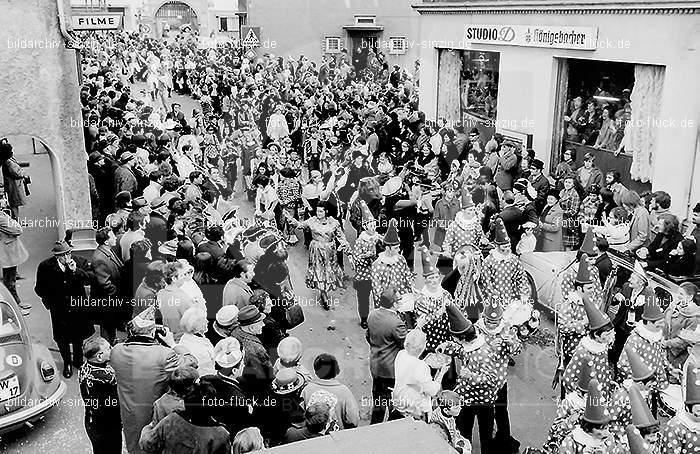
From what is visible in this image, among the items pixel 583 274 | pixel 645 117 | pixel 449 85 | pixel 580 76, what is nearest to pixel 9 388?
pixel 583 274

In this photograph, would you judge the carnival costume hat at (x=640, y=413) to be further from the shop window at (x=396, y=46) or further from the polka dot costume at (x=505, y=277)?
the shop window at (x=396, y=46)

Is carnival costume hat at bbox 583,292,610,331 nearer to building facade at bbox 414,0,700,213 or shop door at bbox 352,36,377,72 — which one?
building facade at bbox 414,0,700,213

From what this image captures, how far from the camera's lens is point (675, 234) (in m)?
8.95

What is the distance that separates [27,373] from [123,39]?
36.2 m

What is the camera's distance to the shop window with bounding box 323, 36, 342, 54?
31578 mm

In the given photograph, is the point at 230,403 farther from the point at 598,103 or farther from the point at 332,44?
the point at 332,44

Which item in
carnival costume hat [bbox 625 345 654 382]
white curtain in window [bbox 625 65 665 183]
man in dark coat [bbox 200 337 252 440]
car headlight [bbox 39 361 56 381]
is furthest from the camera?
white curtain in window [bbox 625 65 665 183]

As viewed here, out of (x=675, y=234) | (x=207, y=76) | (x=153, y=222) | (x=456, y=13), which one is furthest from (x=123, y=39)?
(x=675, y=234)

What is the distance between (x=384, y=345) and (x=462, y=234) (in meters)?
2.85

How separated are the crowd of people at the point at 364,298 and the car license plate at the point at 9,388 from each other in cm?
93

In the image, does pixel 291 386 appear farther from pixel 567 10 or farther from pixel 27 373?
pixel 567 10

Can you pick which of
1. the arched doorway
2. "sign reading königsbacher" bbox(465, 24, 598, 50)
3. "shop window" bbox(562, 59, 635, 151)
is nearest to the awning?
"sign reading königsbacher" bbox(465, 24, 598, 50)

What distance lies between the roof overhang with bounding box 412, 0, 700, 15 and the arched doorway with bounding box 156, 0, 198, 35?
38.9 meters

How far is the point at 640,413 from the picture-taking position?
5.09 m
